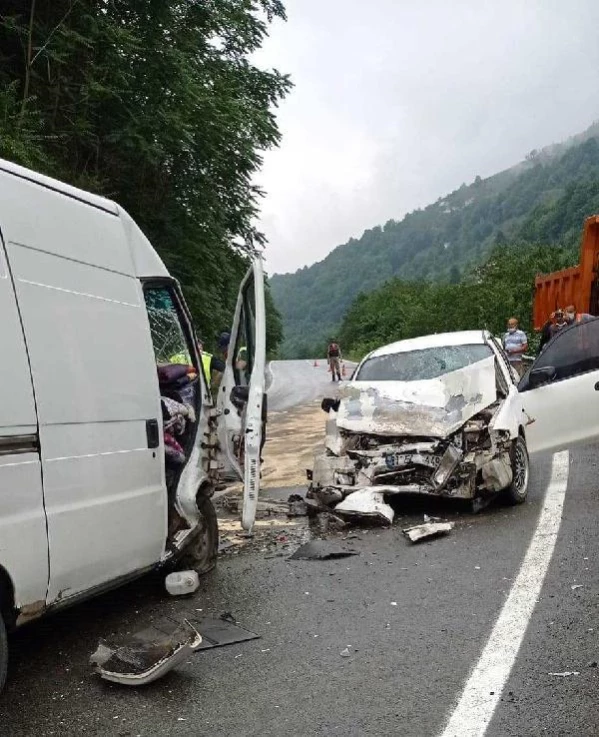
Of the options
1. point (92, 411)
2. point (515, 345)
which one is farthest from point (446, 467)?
point (515, 345)

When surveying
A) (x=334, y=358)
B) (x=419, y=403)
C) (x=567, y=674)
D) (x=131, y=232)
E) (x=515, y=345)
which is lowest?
(x=567, y=674)

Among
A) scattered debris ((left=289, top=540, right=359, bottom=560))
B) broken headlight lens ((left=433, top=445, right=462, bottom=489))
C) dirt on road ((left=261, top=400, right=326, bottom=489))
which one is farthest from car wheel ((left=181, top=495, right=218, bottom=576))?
dirt on road ((left=261, top=400, right=326, bottom=489))

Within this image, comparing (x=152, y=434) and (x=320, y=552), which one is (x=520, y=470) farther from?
(x=152, y=434)

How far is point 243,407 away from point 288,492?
12.1 feet

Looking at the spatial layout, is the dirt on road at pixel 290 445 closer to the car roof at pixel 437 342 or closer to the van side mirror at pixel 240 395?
the car roof at pixel 437 342

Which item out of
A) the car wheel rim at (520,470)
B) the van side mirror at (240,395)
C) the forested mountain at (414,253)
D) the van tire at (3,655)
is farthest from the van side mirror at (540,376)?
the forested mountain at (414,253)

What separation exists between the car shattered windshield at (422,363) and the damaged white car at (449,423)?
0.4 inches

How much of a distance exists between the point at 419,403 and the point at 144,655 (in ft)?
14.1

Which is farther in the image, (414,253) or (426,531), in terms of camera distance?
(414,253)

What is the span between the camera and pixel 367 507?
7195 mm

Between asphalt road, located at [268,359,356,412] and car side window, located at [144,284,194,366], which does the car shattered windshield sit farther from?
asphalt road, located at [268,359,356,412]

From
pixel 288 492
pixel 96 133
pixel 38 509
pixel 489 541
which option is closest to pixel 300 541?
pixel 489 541

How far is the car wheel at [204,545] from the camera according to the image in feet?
18.9

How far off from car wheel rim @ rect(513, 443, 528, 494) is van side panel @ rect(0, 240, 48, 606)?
16.1ft
